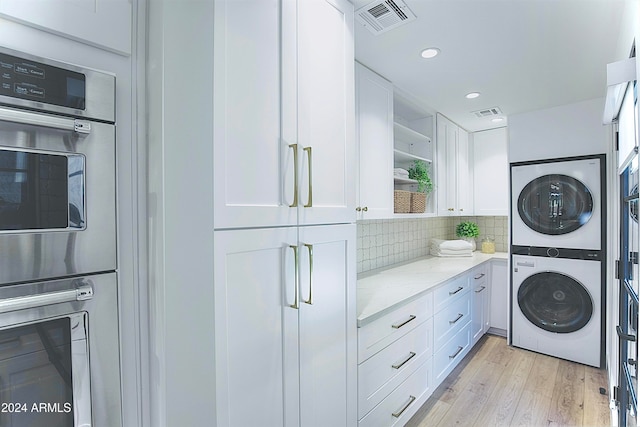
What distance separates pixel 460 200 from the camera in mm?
3584

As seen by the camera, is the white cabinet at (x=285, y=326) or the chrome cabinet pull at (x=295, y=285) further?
the chrome cabinet pull at (x=295, y=285)

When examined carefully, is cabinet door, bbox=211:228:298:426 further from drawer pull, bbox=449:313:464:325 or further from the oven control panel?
drawer pull, bbox=449:313:464:325

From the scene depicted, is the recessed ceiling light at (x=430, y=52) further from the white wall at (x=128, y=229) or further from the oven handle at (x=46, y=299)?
the oven handle at (x=46, y=299)

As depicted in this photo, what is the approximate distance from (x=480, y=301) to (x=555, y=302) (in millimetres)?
637

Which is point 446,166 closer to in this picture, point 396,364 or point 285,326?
point 396,364

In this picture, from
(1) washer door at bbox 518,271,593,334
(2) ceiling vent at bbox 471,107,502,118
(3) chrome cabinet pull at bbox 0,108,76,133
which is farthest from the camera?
(2) ceiling vent at bbox 471,107,502,118

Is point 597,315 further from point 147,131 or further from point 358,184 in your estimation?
point 147,131

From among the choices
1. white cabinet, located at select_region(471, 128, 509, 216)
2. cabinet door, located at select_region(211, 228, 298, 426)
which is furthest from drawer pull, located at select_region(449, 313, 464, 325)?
cabinet door, located at select_region(211, 228, 298, 426)

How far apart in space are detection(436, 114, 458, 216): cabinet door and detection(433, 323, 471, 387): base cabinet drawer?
3.82ft

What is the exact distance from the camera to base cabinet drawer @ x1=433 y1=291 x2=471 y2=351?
2342 mm

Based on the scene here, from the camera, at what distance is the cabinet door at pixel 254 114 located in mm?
964

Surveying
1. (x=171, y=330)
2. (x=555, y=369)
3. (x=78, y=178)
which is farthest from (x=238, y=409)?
(x=555, y=369)

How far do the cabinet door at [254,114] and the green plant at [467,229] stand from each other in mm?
3409

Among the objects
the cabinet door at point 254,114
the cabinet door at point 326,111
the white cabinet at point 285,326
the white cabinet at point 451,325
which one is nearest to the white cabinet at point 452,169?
the white cabinet at point 451,325
